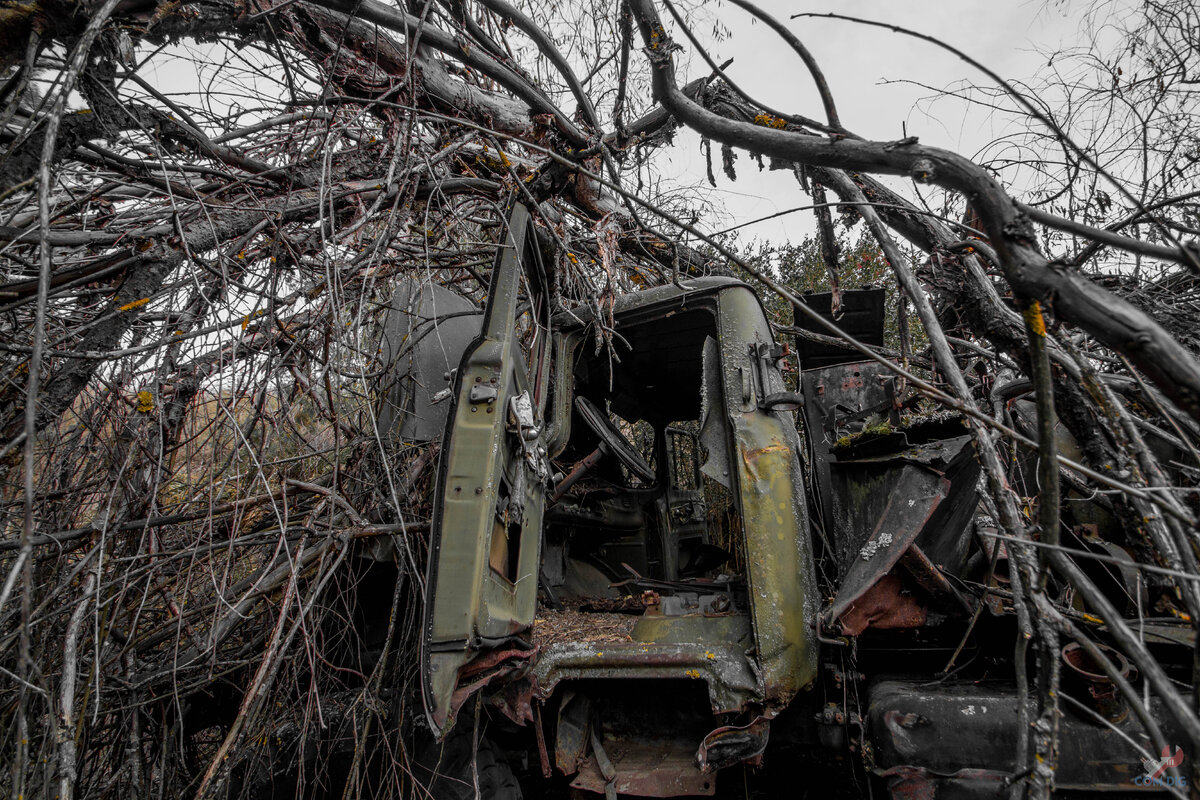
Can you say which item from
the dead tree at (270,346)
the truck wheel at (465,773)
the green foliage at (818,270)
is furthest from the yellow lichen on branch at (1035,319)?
the green foliage at (818,270)

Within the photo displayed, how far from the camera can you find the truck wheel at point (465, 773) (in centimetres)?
224


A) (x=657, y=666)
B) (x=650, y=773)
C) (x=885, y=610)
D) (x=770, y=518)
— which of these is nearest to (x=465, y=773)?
(x=650, y=773)

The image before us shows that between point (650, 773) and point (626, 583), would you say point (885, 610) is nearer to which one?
point (650, 773)

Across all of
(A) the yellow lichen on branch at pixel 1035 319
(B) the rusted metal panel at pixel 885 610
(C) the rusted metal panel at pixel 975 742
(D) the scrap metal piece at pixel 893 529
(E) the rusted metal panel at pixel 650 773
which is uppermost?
(A) the yellow lichen on branch at pixel 1035 319

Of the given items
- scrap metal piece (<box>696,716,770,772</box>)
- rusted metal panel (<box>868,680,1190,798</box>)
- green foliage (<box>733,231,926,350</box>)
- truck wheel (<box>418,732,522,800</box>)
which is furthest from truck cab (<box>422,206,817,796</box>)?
green foliage (<box>733,231,926,350</box>)

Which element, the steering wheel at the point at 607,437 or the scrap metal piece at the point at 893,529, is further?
the steering wheel at the point at 607,437

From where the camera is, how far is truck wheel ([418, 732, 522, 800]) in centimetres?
224

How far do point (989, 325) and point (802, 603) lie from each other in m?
1.08

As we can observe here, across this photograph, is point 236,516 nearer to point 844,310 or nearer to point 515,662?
point 515,662

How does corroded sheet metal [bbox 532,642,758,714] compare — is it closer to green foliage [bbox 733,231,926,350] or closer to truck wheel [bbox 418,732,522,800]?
truck wheel [bbox 418,732,522,800]

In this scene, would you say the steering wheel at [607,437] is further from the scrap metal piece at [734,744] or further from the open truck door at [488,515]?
the scrap metal piece at [734,744]

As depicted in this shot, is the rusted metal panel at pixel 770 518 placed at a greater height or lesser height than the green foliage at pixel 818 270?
lesser

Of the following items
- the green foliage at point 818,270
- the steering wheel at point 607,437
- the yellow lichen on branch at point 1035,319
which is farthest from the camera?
the green foliage at point 818,270

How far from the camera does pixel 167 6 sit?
1.93 m
